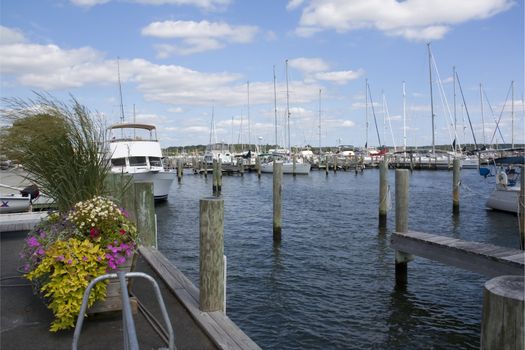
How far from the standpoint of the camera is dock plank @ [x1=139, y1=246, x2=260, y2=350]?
4.26 m

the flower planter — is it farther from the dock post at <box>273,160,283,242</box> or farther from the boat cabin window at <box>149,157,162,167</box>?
the boat cabin window at <box>149,157,162,167</box>

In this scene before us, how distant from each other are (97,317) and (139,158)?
74.4 feet

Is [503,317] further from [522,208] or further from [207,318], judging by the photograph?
[522,208]

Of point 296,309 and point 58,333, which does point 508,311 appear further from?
point 296,309

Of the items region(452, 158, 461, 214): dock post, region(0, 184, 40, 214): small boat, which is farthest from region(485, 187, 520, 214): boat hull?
region(0, 184, 40, 214): small boat

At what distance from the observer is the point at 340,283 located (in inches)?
422

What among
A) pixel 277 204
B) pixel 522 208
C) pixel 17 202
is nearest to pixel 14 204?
pixel 17 202

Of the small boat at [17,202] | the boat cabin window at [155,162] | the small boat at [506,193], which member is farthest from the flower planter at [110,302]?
the boat cabin window at [155,162]

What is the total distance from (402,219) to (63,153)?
7048 millimetres

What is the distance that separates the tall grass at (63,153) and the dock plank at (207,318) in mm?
1508

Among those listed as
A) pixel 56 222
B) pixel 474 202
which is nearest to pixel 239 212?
pixel 474 202

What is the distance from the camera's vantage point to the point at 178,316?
5027 mm

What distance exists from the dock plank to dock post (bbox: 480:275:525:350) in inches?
88.9

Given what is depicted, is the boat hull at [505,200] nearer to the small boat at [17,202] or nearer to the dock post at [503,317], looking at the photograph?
the small boat at [17,202]
